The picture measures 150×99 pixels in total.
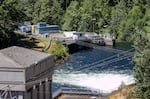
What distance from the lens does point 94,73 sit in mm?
→ 42062

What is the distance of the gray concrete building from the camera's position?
12.0 meters

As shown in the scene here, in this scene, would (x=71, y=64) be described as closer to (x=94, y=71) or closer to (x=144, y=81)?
(x=94, y=71)

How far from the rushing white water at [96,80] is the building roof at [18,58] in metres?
21.9

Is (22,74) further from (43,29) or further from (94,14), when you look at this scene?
(94,14)

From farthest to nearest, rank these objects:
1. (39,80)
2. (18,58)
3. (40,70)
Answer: (40,70) < (39,80) < (18,58)

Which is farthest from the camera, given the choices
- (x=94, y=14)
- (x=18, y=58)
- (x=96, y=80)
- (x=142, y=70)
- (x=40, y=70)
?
(x=94, y=14)

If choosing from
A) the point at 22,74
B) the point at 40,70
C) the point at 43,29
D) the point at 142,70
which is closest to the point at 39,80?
the point at 40,70

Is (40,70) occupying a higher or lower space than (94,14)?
higher

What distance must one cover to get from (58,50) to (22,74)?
A: 4003 cm

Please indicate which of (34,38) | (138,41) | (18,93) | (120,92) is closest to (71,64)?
(34,38)

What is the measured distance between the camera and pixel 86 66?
150 ft

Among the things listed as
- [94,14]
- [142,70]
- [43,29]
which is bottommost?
[43,29]

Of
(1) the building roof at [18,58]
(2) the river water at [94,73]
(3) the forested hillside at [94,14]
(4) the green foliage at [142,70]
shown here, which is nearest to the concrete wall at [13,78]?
(1) the building roof at [18,58]

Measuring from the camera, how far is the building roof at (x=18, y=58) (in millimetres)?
12211
